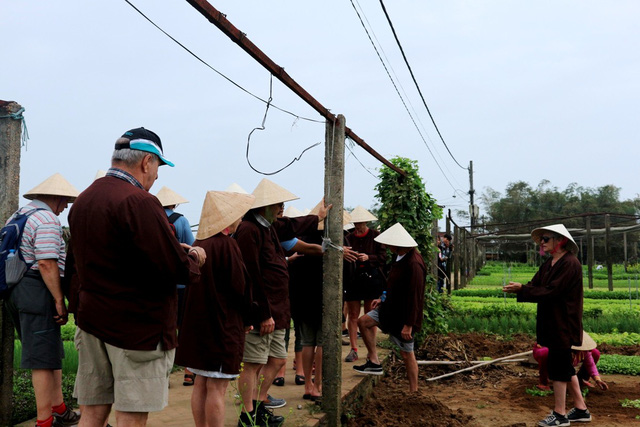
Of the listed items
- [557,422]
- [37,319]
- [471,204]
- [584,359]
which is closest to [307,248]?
[37,319]

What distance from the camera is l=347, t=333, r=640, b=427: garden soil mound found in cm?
589

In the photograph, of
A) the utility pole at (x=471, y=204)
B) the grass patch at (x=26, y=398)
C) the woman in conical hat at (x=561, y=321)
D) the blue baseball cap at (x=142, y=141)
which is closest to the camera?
the blue baseball cap at (x=142, y=141)

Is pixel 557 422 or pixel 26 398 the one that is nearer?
pixel 26 398

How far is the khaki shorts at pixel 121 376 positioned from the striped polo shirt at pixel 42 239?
124 cm

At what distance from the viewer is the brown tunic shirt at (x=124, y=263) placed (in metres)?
2.86

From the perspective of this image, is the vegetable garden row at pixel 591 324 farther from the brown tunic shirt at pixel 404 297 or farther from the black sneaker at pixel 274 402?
the black sneaker at pixel 274 402

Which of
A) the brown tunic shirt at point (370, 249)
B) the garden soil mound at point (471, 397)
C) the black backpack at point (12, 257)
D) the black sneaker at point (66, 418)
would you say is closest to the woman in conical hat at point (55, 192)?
the black backpack at point (12, 257)

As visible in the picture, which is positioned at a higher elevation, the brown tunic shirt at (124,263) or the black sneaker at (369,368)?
the brown tunic shirt at (124,263)

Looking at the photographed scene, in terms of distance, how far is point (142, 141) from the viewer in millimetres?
3047

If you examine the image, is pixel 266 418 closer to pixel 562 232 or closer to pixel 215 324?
pixel 215 324

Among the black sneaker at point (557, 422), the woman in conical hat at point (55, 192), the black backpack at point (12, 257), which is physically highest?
the woman in conical hat at point (55, 192)

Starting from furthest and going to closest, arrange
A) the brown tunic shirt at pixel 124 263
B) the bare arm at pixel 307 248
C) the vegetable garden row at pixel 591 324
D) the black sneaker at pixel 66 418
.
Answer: the vegetable garden row at pixel 591 324, the bare arm at pixel 307 248, the black sneaker at pixel 66 418, the brown tunic shirt at pixel 124 263

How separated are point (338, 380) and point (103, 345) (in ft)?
8.61

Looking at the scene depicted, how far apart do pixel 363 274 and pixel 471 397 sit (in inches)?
79.1
